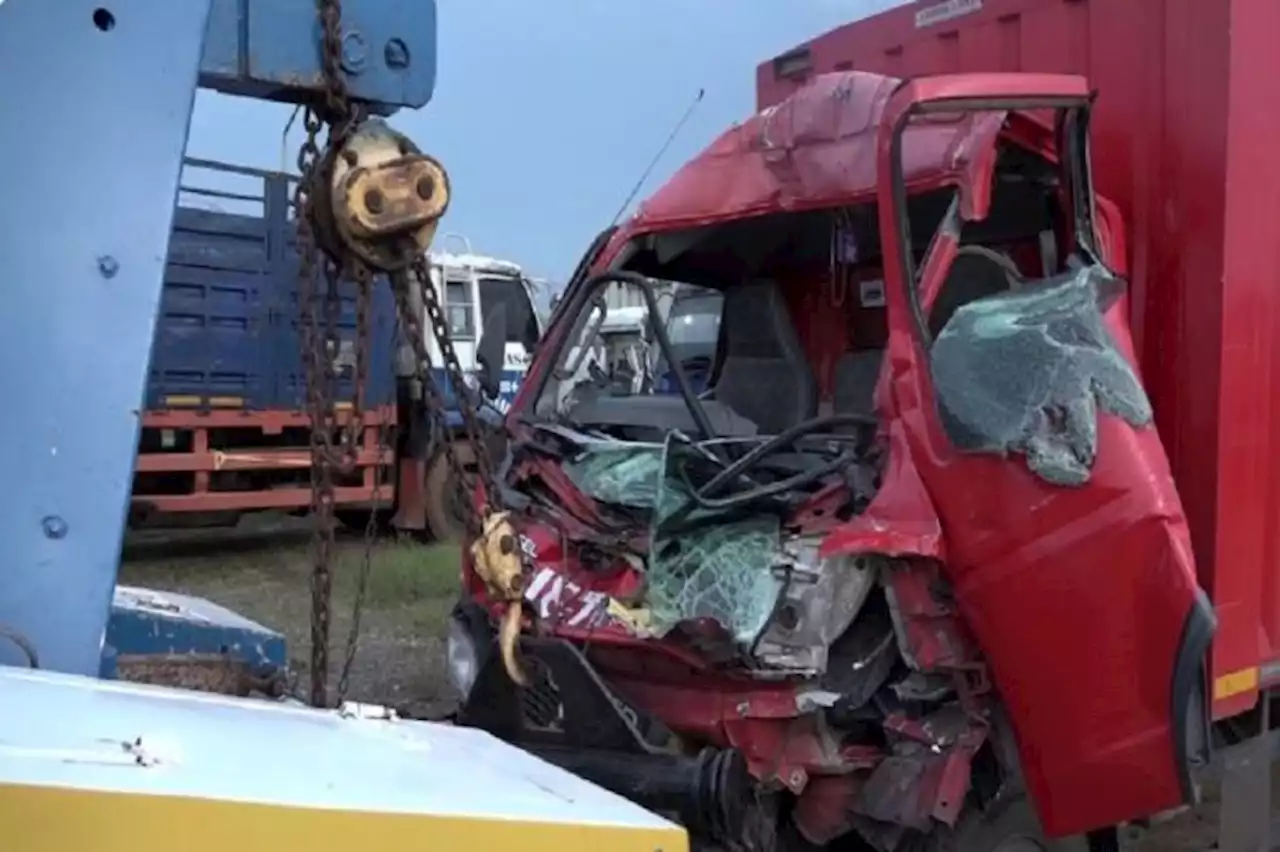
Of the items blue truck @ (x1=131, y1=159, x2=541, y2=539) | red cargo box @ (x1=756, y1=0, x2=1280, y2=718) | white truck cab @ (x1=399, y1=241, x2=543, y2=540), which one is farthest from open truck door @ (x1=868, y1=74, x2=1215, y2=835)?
white truck cab @ (x1=399, y1=241, x2=543, y2=540)

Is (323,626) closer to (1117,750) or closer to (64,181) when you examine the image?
(64,181)

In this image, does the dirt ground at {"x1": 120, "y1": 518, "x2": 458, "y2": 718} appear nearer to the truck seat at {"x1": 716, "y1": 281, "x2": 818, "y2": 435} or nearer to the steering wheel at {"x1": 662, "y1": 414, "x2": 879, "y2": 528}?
the truck seat at {"x1": 716, "y1": 281, "x2": 818, "y2": 435}

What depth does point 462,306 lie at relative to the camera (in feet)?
42.6

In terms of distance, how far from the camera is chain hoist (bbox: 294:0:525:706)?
2.28 meters

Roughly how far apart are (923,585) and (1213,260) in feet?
4.73

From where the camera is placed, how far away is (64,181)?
1.93 meters

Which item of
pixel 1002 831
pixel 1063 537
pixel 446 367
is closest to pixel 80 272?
pixel 446 367

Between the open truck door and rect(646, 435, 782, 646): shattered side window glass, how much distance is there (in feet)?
1.31

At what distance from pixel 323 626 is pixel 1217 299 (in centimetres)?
293

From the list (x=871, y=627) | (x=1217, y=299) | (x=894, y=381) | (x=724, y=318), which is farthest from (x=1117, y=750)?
(x=724, y=318)

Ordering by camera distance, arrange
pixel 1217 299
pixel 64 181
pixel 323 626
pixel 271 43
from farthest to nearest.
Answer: pixel 1217 299 → pixel 323 626 → pixel 271 43 → pixel 64 181

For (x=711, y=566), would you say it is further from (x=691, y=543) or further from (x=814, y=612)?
(x=814, y=612)

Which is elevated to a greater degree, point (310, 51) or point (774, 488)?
point (310, 51)

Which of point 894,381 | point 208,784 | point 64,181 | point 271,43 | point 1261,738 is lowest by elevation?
point 1261,738
